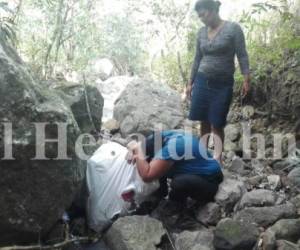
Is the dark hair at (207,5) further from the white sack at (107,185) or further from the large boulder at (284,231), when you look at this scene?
the large boulder at (284,231)

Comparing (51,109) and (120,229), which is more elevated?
(51,109)

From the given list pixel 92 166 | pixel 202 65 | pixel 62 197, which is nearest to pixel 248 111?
pixel 202 65

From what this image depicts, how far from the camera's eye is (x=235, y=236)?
2.51 m

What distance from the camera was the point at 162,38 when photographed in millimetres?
7078

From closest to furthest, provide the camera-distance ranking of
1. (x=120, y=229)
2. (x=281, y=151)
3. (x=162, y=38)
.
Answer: (x=120, y=229) < (x=281, y=151) < (x=162, y=38)

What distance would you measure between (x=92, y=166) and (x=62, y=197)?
1.59 feet

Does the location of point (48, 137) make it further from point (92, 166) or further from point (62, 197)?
point (92, 166)

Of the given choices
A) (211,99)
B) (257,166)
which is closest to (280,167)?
(257,166)

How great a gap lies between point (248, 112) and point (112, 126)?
156cm

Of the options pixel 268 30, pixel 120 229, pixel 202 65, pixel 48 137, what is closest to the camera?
pixel 48 137

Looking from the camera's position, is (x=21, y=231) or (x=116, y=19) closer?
(x=21, y=231)

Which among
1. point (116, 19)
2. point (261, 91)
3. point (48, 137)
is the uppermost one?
point (116, 19)

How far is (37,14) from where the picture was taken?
5.21 meters

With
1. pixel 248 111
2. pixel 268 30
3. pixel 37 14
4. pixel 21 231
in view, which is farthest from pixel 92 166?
pixel 268 30
